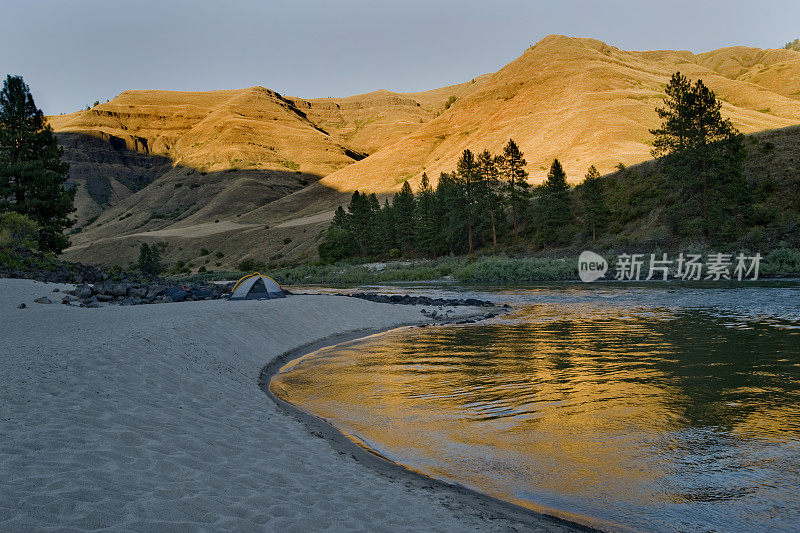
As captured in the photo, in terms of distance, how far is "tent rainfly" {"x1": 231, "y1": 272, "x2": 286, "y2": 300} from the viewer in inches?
1120

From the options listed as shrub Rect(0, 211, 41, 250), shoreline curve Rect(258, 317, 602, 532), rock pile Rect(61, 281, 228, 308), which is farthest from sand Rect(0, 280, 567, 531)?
shrub Rect(0, 211, 41, 250)

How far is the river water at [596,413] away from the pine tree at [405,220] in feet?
219

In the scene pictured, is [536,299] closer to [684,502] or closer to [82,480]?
[684,502]

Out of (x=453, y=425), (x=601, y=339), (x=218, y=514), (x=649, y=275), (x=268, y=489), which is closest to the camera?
(x=218, y=514)

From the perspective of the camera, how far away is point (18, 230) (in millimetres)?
38156

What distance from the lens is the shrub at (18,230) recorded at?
36338 millimetres

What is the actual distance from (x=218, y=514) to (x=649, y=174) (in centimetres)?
8064

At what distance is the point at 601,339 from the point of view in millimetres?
18312

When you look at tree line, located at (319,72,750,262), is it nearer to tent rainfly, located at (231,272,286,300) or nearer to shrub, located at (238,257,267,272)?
shrub, located at (238,257,267,272)

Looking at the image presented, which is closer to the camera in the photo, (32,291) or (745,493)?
(745,493)

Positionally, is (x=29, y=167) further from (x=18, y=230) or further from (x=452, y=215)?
(x=452, y=215)

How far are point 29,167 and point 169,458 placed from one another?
45.5 m

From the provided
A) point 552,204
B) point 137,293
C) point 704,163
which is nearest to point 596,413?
point 137,293

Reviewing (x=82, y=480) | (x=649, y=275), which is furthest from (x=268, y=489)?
(x=649, y=275)
